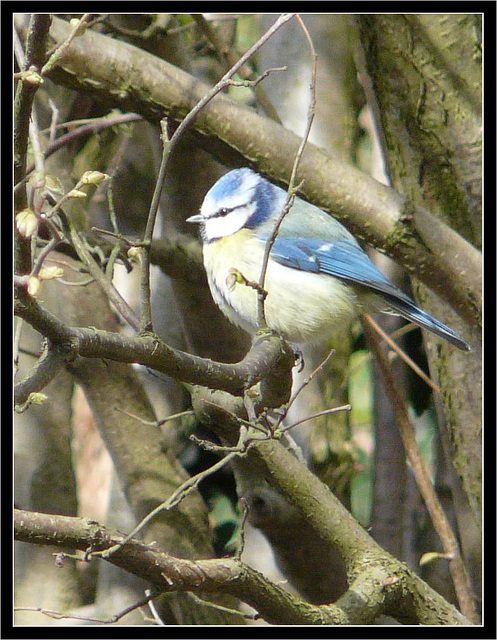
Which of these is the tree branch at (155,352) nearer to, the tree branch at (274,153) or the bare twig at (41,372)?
the bare twig at (41,372)

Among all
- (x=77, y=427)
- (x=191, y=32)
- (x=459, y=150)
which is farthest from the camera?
(x=77, y=427)

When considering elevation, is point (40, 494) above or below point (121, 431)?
below

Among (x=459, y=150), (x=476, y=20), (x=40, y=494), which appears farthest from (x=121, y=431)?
(x=476, y=20)

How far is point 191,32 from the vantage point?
10.9 feet

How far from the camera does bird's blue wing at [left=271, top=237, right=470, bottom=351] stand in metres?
2.20

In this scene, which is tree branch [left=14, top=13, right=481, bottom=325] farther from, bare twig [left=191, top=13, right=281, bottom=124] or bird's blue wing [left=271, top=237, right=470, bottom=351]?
bare twig [left=191, top=13, right=281, bottom=124]

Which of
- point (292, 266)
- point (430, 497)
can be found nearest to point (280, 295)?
point (292, 266)

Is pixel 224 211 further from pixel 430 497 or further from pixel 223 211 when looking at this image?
pixel 430 497

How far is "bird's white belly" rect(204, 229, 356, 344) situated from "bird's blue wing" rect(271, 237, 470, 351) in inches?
1.1

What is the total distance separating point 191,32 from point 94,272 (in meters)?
1.86

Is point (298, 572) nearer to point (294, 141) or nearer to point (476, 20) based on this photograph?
point (294, 141)

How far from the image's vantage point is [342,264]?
2.26 m

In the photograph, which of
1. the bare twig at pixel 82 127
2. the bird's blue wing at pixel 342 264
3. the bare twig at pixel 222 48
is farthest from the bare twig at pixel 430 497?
the bare twig at pixel 82 127

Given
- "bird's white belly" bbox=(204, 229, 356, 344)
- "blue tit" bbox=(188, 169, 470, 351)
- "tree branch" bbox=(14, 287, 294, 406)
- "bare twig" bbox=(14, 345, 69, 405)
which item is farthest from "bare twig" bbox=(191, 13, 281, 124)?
"bare twig" bbox=(14, 345, 69, 405)
